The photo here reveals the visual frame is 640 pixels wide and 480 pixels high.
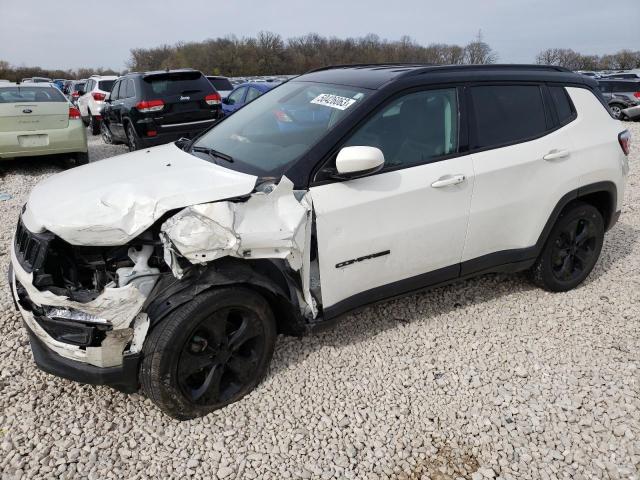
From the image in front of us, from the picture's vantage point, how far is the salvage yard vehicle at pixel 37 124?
24.9 feet

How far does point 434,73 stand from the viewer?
3.16 meters

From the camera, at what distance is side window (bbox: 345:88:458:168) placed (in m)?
2.90

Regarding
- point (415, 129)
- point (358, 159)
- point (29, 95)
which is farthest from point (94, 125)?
point (358, 159)

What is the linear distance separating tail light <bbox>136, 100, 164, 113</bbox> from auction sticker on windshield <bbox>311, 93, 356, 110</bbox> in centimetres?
667

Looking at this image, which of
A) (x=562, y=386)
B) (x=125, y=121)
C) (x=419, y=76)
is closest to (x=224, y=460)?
(x=562, y=386)

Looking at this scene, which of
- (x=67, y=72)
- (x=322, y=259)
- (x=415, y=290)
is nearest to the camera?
(x=322, y=259)

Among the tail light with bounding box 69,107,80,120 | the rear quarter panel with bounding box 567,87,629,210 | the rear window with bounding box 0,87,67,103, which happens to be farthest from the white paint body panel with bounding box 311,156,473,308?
the rear window with bounding box 0,87,67,103

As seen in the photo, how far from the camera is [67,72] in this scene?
226ft

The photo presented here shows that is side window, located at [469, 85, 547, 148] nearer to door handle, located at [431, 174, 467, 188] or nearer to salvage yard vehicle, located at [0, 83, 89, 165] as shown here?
door handle, located at [431, 174, 467, 188]

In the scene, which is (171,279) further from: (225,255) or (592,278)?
(592,278)

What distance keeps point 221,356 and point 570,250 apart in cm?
303

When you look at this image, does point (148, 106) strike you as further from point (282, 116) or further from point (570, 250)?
point (570, 250)

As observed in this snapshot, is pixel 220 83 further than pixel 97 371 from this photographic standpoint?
Yes

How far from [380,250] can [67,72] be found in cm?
7924
